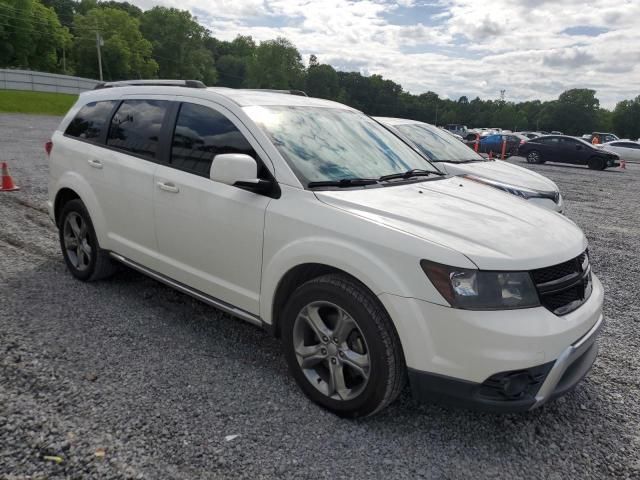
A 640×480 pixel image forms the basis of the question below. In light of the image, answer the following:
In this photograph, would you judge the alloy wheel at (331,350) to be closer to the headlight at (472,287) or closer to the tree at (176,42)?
the headlight at (472,287)

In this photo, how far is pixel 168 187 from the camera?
3811 mm

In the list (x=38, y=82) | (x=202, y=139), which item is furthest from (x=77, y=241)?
(x=38, y=82)

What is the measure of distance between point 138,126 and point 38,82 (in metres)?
59.4

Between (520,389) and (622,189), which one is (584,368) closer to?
(520,389)

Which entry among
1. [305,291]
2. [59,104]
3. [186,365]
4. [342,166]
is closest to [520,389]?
[305,291]

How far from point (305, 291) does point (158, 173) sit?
5.49 ft

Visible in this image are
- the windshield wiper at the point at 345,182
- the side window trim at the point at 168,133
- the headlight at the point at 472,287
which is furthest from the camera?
the side window trim at the point at 168,133

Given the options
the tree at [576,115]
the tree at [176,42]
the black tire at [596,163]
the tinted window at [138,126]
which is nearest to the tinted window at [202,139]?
the tinted window at [138,126]

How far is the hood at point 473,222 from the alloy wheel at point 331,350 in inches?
24.4

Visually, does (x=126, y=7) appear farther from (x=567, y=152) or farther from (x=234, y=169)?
(x=234, y=169)

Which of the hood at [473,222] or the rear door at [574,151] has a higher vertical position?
the hood at [473,222]

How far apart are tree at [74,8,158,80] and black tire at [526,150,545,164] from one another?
72.0 m

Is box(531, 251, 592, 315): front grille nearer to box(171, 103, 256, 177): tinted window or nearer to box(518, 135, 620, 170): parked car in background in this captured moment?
box(171, 103, 256, 177): tinted window

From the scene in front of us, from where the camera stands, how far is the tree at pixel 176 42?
94.8 meters
